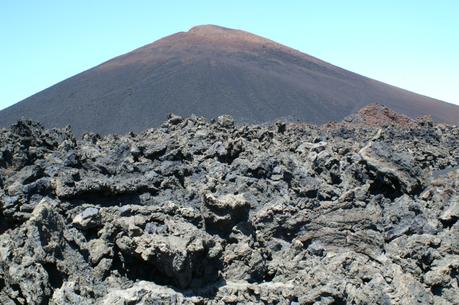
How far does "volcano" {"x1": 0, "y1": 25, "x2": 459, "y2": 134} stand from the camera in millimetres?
32094

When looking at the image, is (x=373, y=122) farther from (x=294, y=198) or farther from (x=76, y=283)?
(x=76, y=283)

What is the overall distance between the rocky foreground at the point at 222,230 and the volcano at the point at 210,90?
859 inches

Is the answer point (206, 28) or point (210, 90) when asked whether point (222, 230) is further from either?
point (206, 28)

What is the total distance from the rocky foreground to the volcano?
21.8 m

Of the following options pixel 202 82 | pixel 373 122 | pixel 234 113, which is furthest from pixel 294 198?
pixel 202 82

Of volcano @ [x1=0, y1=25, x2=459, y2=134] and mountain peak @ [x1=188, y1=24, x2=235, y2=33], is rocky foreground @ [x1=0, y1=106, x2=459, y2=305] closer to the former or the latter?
volcano @ [x1=0, y1=25, x2=459, y2=134]

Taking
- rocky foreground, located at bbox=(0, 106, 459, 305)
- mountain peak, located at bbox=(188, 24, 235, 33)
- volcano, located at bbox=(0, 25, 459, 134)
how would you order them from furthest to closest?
1. mountain peak, located at bbox=(188, 24, 235, 33)
2. volcano, located at bbox=(0, 25, 459, 134)
3. rocky foreground, located at bbox=(0, 106, 459, 305)

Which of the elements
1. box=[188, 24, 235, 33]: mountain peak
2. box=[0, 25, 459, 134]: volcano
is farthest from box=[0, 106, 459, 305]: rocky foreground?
box=[188, 24, 235, 33]: mountain peak

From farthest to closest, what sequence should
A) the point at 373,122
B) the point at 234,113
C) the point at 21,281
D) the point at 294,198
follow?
the point at 234,113 < the point at 373,122 < the point at 294,198 < the point at 21,281

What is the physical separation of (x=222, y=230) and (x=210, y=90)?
102ft

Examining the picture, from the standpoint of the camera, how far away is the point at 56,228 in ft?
13.8

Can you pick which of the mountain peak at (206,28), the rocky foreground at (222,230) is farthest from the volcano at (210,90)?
the rocky foreground at (222,230)

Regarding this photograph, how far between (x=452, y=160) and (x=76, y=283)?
9.61 meters

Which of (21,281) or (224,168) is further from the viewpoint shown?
(224,168)
